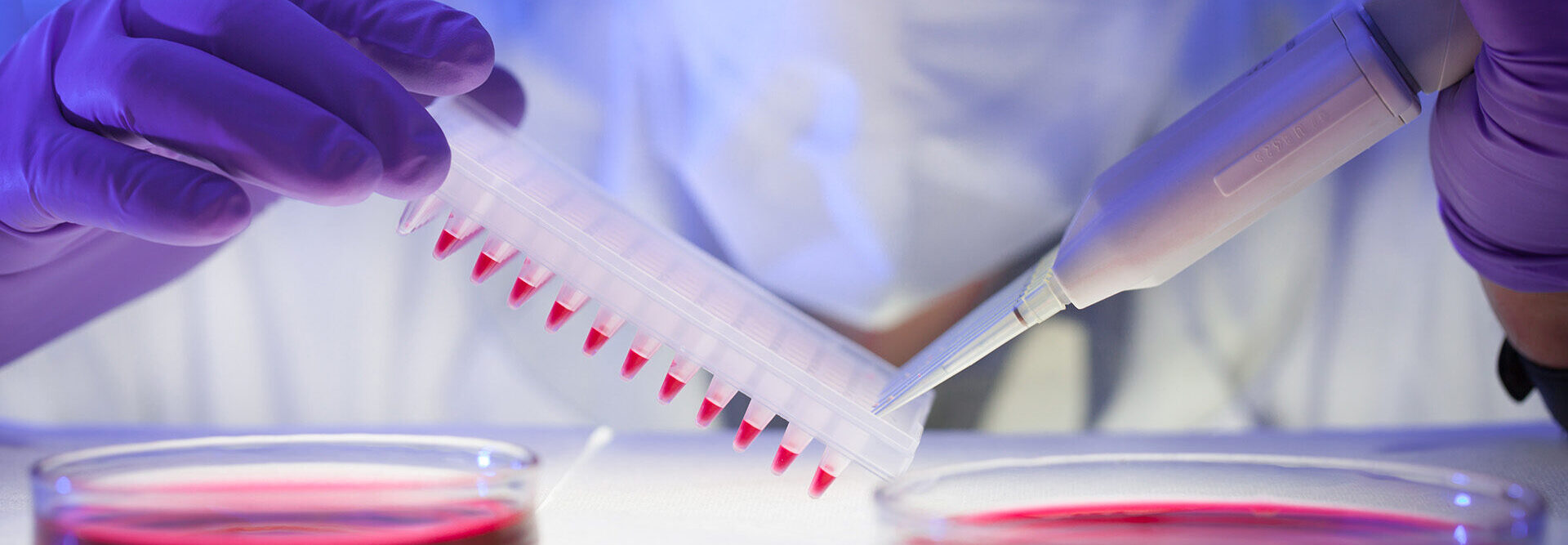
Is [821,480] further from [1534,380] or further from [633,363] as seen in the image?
[1534,380]

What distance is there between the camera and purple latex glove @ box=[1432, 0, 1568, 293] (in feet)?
1.83

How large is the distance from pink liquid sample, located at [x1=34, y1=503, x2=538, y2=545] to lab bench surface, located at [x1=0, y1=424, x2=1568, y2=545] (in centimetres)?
15

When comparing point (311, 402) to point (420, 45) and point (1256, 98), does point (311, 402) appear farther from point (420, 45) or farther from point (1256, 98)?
point (1256, 98)

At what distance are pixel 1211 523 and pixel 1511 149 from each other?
1.37ft

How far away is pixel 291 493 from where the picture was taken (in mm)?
438

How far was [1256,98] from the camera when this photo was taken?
0.51 m

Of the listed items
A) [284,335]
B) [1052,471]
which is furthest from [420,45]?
[284,335]

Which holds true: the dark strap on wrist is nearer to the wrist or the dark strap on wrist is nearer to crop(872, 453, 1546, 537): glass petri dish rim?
the wrist

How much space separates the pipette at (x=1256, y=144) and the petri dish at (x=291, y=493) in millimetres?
225

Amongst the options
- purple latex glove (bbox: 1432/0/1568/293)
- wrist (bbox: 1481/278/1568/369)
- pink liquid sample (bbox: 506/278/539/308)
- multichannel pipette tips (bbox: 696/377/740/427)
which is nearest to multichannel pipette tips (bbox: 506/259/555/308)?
pink liquid sample (bbox: 506/278/539/308)

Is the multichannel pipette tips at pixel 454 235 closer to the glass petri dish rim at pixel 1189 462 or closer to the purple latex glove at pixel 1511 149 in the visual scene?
the glass petri dish rim at pixel 1189 462

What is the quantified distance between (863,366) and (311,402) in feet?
2.81

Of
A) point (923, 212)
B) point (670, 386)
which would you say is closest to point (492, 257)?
point (670, 386)

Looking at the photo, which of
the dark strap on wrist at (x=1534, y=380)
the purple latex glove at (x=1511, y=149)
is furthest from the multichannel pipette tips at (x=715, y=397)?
the dark strap on wrist at (x=1534, y=380)
